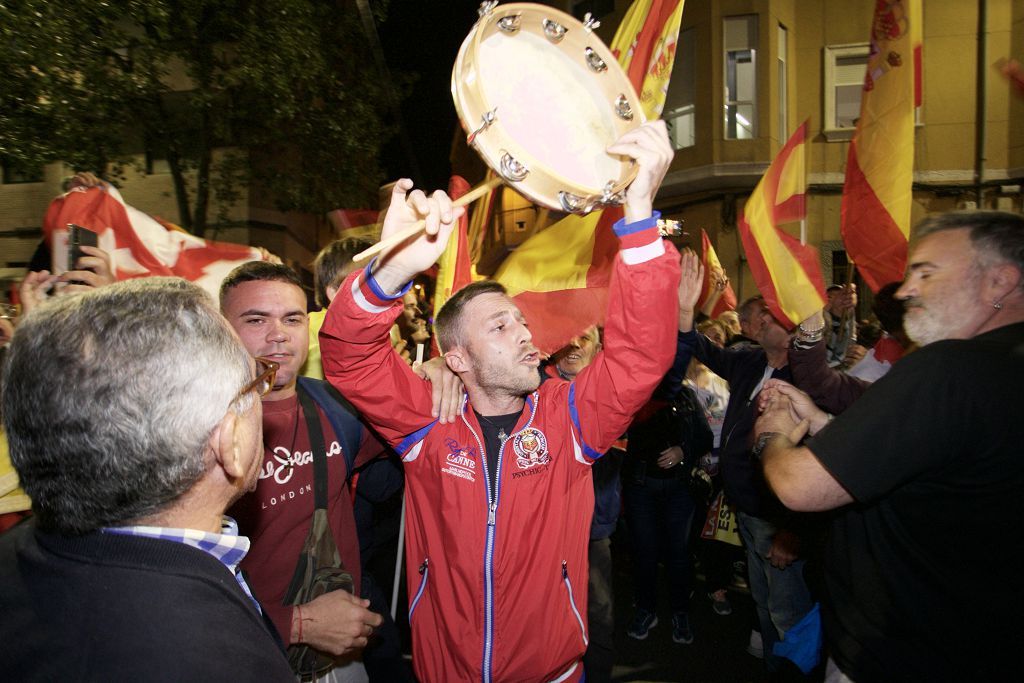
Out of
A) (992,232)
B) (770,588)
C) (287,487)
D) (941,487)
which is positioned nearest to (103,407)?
(287,487)

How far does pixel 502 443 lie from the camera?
2561 millimetres

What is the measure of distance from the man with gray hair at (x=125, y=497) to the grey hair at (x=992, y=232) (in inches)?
103

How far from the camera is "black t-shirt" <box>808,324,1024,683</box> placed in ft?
6.63

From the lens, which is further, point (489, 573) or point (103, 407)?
point (489, 573)

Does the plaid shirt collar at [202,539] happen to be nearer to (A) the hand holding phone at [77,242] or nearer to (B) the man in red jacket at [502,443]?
(B) the man in red jacket at [502,443]

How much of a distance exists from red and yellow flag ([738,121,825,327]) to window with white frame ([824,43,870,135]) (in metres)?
13.8

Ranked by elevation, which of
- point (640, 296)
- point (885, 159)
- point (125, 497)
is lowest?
point (125, 497)

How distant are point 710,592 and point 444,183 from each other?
2485 centimetres

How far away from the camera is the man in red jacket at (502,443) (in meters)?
2.16

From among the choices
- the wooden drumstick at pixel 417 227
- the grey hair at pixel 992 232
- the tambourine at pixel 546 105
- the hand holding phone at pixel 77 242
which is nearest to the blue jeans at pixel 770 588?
the grey hair at pixel 992 232

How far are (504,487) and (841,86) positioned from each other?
56.6 feet

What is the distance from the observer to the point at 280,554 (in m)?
2.50

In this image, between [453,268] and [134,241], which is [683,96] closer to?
[453,268]

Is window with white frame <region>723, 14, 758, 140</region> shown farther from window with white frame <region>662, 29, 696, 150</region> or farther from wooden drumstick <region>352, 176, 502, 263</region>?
wooden drumstick <region>352, 176, 502, 263</region>
